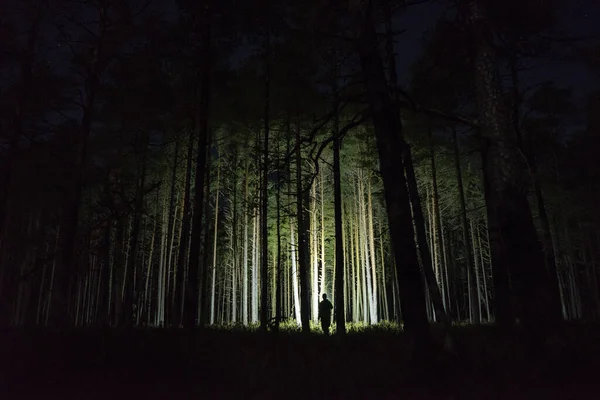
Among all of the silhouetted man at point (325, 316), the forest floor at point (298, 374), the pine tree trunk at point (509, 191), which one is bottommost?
the forest floor at point (298, 374)

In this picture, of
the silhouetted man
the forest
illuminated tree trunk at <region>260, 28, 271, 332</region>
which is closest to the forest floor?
the forest

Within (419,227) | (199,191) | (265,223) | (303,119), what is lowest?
(419,227)

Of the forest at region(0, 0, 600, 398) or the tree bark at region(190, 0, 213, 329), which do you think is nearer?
the forest at region(0, 0, 600, 398)

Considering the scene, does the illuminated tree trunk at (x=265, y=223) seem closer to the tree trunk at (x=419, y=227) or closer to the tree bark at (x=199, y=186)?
the tree bark at (x=199, y=186)

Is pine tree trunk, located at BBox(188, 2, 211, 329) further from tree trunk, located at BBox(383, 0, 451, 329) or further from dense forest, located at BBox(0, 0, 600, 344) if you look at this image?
tree trunk, located at BBox(383, 0, 451, 329)

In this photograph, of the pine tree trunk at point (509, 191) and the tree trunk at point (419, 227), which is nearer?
the pine tree trunk at point (509, 191)

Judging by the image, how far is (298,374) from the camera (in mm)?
4766

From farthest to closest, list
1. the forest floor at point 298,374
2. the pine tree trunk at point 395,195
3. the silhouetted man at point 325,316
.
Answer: the silhouetted man at point 325,316 → the pine tree trunk at point 395,195 → the forest floor at point 298,374

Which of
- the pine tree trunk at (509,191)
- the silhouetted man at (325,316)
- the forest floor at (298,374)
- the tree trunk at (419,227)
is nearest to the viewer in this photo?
the forest floor at (298,374)

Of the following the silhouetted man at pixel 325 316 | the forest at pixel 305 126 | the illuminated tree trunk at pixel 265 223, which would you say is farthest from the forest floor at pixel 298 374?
A: the silhouetted man at pixel 325 316

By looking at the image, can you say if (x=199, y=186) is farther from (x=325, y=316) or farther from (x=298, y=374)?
(x=298, y=374)

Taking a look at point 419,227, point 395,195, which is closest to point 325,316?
point 419,227

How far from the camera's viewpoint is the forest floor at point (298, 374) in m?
3.82

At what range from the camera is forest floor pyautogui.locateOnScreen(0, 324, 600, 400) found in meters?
3.82
